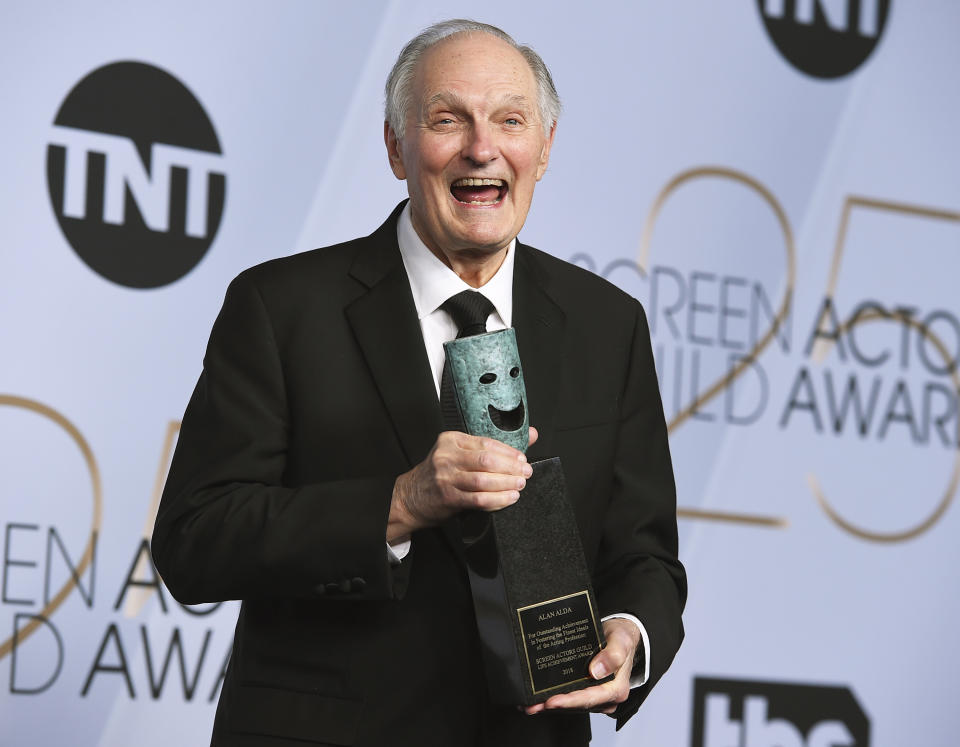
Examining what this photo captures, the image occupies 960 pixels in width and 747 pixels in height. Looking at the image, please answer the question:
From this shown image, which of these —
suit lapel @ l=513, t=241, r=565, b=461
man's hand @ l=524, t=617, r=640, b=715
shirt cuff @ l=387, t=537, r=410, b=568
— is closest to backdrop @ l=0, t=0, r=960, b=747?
suit lapel @ l=513, t=241, r=565, b=461

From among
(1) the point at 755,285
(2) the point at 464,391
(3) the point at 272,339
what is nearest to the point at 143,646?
(3) the point at 272,339

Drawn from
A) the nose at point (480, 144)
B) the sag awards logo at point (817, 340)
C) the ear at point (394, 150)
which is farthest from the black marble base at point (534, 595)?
the sag awards logo at point (817, 340)

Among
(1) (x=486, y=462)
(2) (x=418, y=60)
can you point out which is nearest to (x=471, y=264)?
(2) (x=418, y=60)

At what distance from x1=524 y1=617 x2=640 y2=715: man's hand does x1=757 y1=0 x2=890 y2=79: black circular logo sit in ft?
7.74

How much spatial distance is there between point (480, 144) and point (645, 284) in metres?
1.60

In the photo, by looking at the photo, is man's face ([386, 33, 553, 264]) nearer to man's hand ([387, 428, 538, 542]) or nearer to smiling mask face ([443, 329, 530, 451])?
smiling mask face ([443, 329, 530, 451])

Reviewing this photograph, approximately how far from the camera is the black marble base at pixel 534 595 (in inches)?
64.0

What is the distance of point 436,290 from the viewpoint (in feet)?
6.31

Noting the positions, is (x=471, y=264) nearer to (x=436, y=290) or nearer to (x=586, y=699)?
(x=436, y=290)

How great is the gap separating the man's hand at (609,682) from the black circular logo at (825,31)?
2.36m

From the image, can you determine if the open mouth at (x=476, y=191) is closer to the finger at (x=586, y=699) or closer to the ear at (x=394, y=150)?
the ear at (x=394, y=150)

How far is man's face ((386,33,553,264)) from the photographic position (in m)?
1.91

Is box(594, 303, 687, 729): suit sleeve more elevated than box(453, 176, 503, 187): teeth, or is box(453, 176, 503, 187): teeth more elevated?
box(453, 176, 503, 187): teeth

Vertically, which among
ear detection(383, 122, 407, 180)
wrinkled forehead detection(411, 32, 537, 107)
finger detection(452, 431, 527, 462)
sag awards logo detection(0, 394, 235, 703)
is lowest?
sag awards logo detection(0, 394, 235, 703)
